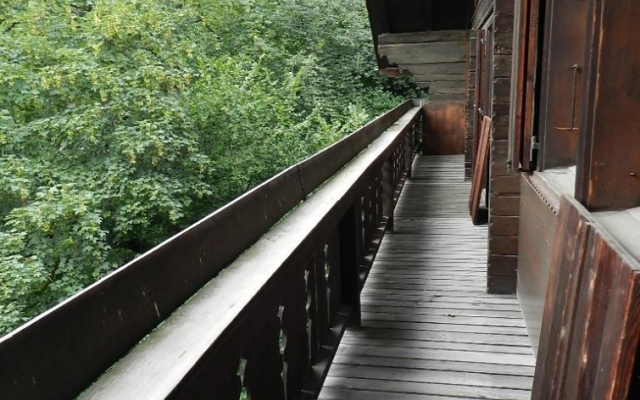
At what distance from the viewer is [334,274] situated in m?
2.66

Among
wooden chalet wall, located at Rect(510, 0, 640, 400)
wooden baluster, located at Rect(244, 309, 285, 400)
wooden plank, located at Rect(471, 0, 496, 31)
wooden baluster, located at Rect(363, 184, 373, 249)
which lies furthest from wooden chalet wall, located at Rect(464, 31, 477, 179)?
wooden baluster, located at Rect(244, 309, 285, 400)

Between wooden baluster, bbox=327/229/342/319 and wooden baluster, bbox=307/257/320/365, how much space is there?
1.14 ft

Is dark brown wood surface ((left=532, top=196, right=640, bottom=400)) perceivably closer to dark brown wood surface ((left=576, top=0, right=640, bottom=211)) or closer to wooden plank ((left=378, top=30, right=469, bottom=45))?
dark brown wood surface ((left=576, top=0, right=640, bottom=211))

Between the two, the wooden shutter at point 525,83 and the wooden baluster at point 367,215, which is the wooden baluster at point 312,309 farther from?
the wooden baluster at point 367,215

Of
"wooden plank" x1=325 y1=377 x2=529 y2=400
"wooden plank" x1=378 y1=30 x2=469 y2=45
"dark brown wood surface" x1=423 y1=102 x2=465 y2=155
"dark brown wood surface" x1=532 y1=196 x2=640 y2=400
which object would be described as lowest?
"wooden plank" x1=325 y1=377 x2=529 y2=400

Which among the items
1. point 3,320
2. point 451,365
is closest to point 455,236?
point 451,365

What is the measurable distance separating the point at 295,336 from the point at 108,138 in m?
9.40

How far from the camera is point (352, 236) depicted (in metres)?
2.95

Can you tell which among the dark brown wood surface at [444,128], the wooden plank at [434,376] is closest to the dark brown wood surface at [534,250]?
the wooden plank at [434,376]

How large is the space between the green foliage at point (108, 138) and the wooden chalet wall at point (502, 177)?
19.6ft

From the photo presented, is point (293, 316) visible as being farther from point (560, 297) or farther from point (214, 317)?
point (560, 297)

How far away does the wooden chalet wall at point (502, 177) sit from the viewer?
142 inches

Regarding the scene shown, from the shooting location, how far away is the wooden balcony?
0.92 m

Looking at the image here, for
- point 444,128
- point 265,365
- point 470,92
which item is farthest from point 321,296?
point 444,128
